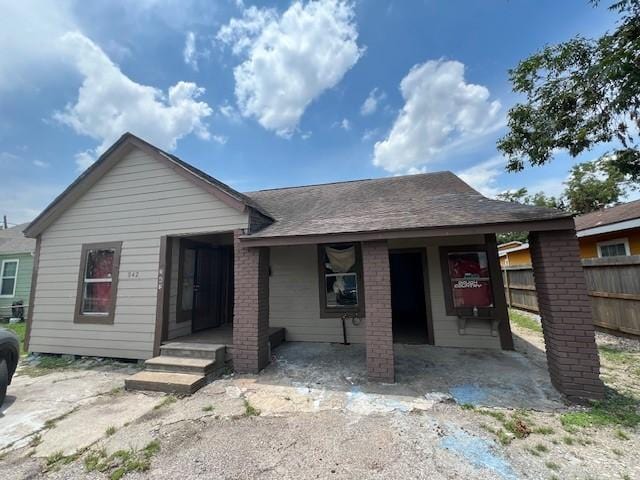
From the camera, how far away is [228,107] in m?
8.79

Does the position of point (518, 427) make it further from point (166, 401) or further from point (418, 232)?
point (166, 401)

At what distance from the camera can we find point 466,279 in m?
5.93

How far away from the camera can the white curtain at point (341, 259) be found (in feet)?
21.3

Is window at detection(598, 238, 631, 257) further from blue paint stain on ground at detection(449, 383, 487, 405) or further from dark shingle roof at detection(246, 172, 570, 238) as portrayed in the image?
blue paint stain on ground at detection(449, 383, 487, 405)

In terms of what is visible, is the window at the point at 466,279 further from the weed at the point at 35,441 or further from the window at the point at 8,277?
the window at the point at 8,277

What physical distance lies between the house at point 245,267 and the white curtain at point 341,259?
34 millimetres

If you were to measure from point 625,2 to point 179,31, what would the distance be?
8.82 metres

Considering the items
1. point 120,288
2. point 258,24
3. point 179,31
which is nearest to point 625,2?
point 258,24

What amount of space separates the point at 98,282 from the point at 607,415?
8.76 m

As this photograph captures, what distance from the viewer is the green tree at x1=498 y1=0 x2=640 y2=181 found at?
4480mm

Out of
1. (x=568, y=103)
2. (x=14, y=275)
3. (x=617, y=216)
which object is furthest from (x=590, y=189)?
(x=14, y=275)

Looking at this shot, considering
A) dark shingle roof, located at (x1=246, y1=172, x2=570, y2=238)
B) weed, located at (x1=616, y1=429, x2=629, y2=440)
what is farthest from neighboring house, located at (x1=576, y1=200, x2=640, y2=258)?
weed, located at (x1=616, y1=429, x2=629, y2=440)

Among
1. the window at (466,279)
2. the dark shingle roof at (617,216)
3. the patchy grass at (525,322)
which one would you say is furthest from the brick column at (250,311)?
the dark shingle roof at (617,216)

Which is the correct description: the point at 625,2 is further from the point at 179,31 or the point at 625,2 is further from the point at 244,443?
the point at 179,31
